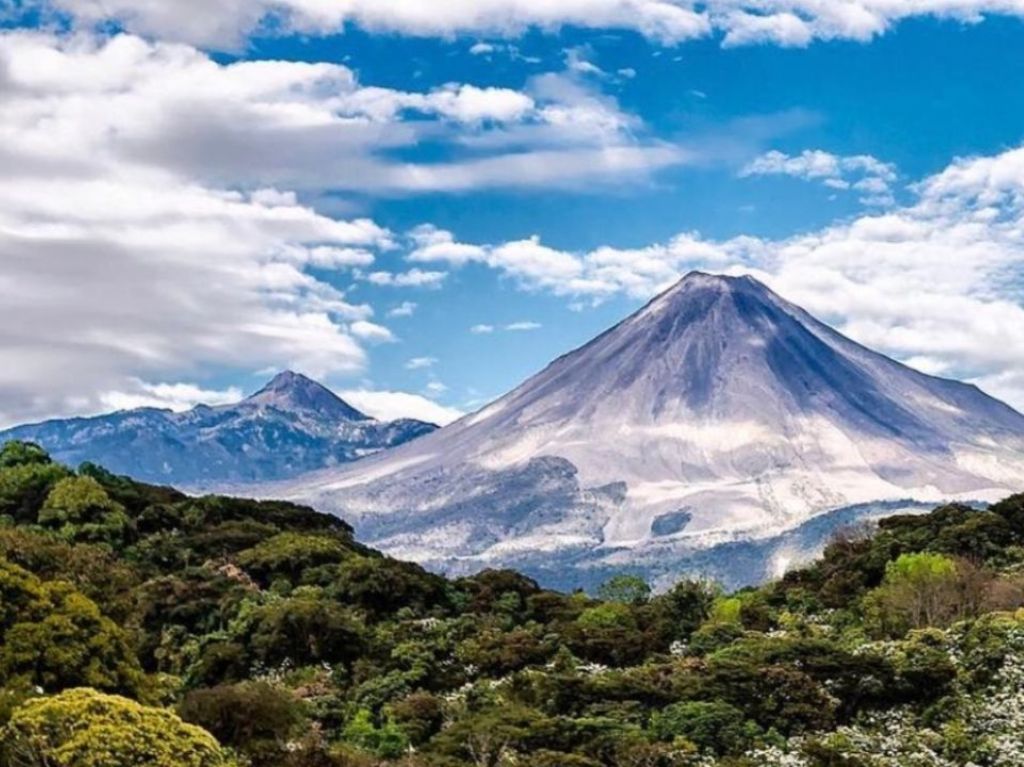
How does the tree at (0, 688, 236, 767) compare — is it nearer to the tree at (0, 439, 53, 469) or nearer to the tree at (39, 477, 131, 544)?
the tree at (39, 477, 131, 544)

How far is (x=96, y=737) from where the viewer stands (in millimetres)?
17469

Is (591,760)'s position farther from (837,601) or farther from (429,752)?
(837,601)

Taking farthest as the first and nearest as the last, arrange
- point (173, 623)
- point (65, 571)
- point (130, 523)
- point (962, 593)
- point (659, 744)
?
point (130, 523) → point (173, 623) → point (962, 593) → point (65, 571) → point (659, 744)

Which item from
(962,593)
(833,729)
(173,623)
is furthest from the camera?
(173,623)

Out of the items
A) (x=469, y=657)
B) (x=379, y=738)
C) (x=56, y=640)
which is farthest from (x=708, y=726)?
(x=56, y=640)

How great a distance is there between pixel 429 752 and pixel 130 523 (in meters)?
29.5

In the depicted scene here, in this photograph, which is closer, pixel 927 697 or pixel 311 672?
pixel 927 697

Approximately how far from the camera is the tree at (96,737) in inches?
683

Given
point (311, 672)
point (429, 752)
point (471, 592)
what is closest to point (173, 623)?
point (311, 672)

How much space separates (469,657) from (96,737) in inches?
740

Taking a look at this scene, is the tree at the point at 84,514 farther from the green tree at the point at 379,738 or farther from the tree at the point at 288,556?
the green tree at the point at 379,738

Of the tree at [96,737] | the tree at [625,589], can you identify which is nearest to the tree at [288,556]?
the tree at [625,589]

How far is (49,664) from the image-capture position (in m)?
23.1

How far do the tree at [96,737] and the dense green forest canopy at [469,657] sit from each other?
0.03 meters
